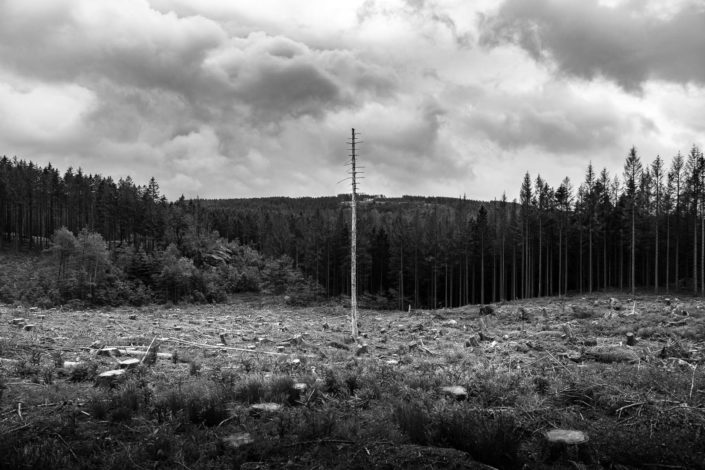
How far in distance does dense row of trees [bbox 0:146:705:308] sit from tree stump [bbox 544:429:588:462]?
47714 millimetres

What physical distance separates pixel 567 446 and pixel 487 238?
61101mm

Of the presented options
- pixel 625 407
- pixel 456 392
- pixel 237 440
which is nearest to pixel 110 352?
pixel 237 440

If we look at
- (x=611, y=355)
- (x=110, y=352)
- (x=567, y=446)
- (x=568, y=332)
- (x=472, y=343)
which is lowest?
(x=472, y=343)

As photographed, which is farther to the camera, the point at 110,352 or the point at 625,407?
the point at 110,352

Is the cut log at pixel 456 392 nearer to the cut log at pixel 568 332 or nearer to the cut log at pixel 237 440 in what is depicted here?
the cut log at pixel 237 440

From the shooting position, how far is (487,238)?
211ft

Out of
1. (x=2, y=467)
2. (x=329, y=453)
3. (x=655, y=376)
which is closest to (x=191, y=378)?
(x=2, y=467)

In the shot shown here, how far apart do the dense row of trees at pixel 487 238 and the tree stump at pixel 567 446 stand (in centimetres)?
4771

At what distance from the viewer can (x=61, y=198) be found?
278 ft

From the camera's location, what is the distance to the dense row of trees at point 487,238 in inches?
2041

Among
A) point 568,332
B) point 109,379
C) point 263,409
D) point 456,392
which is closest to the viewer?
point 263,409

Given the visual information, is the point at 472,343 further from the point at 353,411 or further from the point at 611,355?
the point at 353,411

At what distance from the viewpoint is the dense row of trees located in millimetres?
51844

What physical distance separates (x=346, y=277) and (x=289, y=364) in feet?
190
